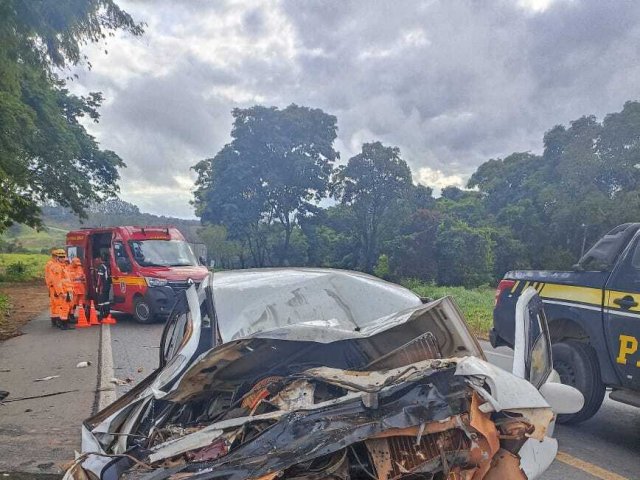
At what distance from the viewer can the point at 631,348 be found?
448 cm

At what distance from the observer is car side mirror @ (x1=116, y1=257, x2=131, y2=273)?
12227 mm

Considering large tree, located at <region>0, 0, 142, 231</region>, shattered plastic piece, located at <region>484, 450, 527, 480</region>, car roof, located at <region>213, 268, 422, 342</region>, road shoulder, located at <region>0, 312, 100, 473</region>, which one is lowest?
road shoulder, located at <region>0, 312, 100, 473</region>

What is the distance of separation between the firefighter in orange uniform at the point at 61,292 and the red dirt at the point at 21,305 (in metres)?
0.81

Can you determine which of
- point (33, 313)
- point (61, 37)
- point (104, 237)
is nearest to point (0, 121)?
point (61, 37)

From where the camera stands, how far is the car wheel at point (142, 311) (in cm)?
1174

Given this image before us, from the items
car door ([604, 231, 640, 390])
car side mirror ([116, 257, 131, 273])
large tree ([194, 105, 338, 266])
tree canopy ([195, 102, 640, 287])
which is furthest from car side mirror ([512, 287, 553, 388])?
large tree ([194, 105, 338, 266])

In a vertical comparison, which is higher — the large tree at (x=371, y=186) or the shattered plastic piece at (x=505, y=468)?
the large tree at (x=371, y=186)

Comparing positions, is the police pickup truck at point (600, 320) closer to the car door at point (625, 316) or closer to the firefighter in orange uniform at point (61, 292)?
the car door at point (625, 316)

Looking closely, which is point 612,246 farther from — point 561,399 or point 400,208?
point 400,208

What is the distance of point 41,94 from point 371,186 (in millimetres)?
21902

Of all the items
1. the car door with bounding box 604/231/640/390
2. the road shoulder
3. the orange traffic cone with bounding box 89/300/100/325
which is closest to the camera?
the road shoulder

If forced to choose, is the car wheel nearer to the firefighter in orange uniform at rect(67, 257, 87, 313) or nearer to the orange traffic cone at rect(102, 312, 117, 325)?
the orange traffic cone at rect(102, 312, 117, 325)

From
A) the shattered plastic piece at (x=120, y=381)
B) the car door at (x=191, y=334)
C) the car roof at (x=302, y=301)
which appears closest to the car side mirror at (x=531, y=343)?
the car roof at (x=302, y=301)

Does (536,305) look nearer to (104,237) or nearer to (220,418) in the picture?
(220,418)
